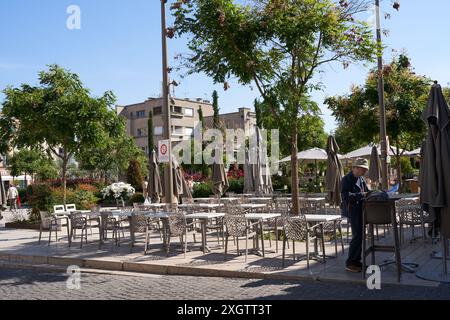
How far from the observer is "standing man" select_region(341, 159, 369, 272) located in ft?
26.2

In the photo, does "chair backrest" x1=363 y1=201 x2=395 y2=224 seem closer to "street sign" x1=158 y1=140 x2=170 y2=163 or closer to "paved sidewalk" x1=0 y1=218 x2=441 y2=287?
"paved sidewalk" x1=0 y1=218 x2=441 y2=287

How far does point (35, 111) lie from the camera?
55.3 feet

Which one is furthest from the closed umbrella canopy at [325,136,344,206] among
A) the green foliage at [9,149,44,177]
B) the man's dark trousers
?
the green foliage at [9,149,44,177]

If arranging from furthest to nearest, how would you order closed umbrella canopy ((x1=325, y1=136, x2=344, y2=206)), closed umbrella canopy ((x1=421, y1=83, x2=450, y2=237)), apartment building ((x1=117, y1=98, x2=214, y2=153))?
apartment building ((x1=117, y1=98, x2=214, y2=153)) → closed umbrella canopy ((x1=325, y1=136, x2=344, y2=206)) → closed umbrella canopy ((x1=421, y1=83, x2=450, y2=237))

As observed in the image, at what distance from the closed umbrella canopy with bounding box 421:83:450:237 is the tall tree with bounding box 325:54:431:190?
397 inches

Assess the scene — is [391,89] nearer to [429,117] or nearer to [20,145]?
[429,117]

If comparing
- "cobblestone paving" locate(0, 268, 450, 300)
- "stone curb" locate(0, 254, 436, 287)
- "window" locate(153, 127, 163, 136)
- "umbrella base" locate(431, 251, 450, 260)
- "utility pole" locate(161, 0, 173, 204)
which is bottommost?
"cobblestone paving" locate(0, 268, 450, 300)

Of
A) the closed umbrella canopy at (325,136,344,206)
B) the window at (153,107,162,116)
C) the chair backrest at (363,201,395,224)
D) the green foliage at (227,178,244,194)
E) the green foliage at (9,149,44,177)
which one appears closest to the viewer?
the chair backrest at (363,201,395,224)

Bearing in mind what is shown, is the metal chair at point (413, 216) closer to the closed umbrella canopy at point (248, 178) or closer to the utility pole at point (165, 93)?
→ the utility pole at point (165, 93)

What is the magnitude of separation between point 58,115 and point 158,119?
54.8m

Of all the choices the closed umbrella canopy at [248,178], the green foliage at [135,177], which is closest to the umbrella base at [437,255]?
the closed umbrella canopy at [248,178]

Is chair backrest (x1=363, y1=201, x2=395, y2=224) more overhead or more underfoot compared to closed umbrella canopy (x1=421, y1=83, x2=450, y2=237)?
more underfoot

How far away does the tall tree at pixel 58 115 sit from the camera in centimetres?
1645

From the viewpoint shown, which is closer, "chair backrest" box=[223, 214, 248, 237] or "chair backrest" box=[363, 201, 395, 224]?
"chair backrest" box=[363, 201, 395, 224]
